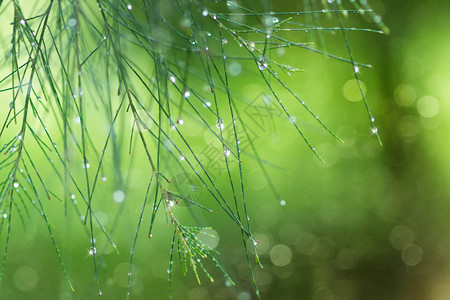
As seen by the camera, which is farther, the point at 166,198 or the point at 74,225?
the point at 74,225

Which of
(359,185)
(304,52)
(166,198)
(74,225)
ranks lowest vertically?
(166,198)

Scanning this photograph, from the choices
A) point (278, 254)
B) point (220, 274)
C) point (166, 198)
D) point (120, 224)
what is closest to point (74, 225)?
point (120, 224)

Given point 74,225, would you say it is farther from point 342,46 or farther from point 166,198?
point 166,198

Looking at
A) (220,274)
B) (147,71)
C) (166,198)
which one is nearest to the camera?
(166,198)

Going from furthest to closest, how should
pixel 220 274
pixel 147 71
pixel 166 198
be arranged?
pixel 220 274 < pixel 147 71 < pixel 166 198

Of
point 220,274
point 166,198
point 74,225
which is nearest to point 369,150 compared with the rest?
point 220,274

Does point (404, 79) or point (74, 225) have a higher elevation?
point (404, 79)
